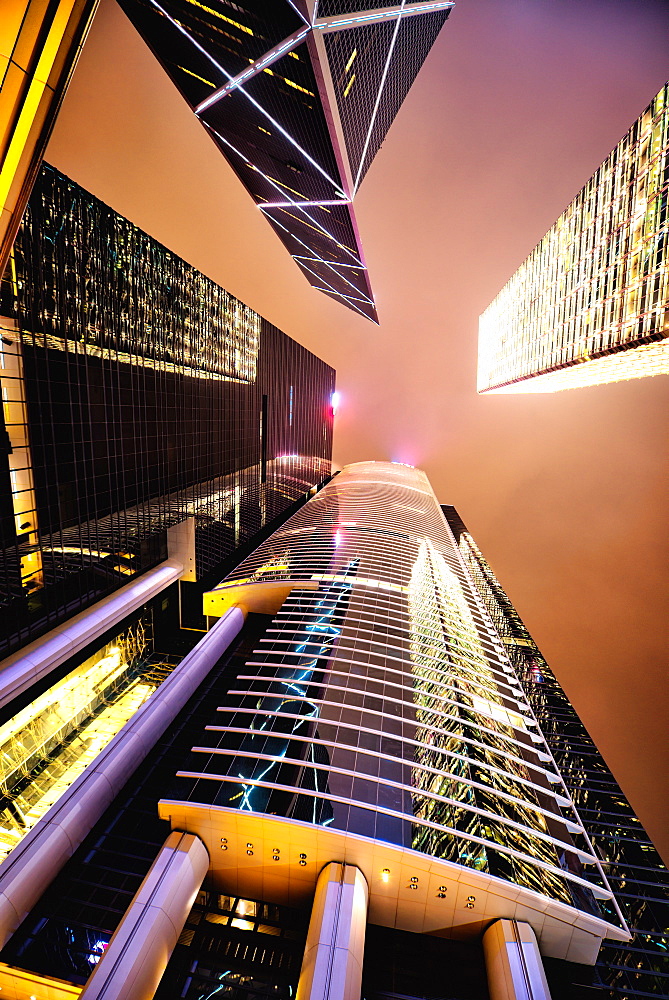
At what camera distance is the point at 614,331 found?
32000 mm

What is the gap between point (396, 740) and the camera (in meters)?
15.3

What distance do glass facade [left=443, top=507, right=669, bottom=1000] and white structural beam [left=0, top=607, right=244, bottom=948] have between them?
49.7ft

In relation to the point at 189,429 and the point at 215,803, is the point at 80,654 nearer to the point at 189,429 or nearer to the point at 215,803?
the point at 215,803

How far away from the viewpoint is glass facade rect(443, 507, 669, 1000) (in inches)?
487

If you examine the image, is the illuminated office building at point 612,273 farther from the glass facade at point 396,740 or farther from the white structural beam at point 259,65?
the glass facade at point 396,740

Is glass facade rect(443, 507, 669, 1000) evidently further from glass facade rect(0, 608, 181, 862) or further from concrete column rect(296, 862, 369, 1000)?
glass facade rect(0, 608, 181, 862)

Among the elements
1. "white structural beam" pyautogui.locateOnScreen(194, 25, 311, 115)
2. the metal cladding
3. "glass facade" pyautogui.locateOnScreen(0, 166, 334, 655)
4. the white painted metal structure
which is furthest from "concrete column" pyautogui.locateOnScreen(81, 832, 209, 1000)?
"white structural beam" pyautogui.locateOnScreen(194, 25, 311, 115)

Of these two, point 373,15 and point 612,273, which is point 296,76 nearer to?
point 373,15

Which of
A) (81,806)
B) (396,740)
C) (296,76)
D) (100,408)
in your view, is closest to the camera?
(81,806)

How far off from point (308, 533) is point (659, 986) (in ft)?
100

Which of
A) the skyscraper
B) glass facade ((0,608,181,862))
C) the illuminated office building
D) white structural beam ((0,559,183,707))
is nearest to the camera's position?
the skyscraper

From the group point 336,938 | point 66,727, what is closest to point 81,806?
point 336,938

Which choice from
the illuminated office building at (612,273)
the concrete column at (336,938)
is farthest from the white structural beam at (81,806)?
the illuminated office building at (612,273)

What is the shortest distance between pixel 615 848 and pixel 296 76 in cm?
3701
